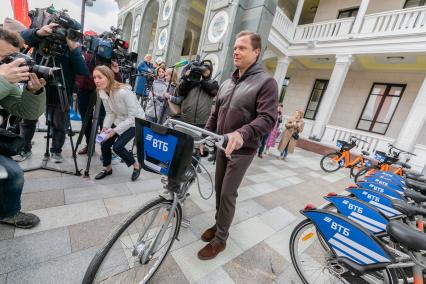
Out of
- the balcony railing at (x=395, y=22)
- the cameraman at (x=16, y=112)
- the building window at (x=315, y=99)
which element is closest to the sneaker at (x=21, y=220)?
the cameraman at (x=16, y=112)

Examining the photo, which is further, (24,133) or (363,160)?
(363,160)

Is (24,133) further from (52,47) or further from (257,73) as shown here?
(257,73)

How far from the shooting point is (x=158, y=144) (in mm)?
1082

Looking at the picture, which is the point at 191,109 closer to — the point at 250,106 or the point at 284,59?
the point at 250,106

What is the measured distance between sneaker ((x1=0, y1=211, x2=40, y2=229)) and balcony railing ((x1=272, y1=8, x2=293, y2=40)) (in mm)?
9613

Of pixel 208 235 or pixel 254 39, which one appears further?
pixel 208 235

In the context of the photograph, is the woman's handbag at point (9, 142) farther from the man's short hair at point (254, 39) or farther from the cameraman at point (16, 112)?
the man's short hair at point (254, 39)

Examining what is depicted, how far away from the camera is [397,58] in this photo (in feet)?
25.5

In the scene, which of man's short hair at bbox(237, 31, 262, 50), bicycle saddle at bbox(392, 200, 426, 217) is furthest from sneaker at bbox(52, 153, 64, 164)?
bicycle saddle at bbox(392, 200, 426, 217)

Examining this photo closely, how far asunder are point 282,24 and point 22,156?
1024cm

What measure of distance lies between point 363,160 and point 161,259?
673 centimetres

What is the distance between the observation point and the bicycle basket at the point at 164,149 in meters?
1.03

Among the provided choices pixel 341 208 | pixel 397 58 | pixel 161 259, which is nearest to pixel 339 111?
pixel 397 58

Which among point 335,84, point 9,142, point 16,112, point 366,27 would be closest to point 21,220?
point 9,142
